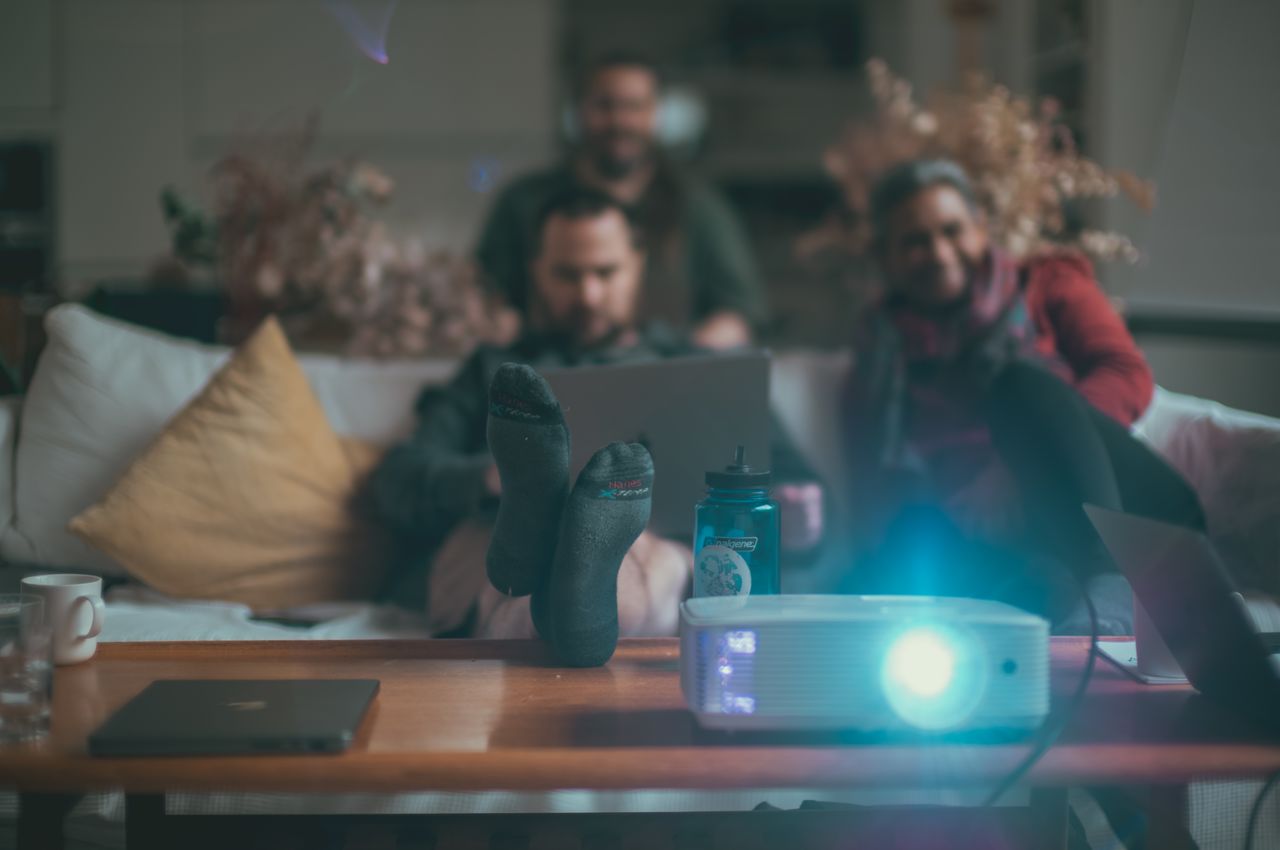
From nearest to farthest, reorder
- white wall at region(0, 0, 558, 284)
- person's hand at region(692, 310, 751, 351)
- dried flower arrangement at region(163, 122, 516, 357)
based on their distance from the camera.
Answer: dried flower arrangement at region(163, 122, 516, 357) < person's hand at region(692, 310, 751, 351) < white wall at region(0, 0, 558, 284)

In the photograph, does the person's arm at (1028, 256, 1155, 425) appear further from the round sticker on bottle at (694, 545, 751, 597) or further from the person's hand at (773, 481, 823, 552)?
the round sticker on bottle at (694, 545, 751, 597)

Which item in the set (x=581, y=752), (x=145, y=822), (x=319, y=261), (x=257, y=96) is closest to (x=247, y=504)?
(x=319, y=261)

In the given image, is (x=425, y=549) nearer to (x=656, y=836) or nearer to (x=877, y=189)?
(x=656, y=836)

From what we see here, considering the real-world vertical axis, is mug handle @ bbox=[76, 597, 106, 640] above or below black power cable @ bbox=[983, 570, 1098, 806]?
below

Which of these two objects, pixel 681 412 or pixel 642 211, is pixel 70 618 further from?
pixel 642 211

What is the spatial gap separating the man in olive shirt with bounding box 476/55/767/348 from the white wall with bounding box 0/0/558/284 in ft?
5.96

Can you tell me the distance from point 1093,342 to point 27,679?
147 centimetres

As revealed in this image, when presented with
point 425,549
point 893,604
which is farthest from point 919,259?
point 893,604

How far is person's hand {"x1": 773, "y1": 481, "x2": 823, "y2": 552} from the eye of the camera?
5.04 feet

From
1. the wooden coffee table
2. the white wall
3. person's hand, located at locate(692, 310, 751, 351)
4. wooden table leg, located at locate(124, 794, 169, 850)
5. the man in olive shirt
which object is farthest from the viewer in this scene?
the white wall

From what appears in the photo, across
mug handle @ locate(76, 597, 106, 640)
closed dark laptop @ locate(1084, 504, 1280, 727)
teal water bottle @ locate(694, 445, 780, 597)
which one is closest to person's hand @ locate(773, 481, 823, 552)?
teal water bottle @ locate(694, 445, 780, 597)

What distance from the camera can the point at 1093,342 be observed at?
168 centimetres

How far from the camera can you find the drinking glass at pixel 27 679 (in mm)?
774

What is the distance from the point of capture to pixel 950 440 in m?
1.73
